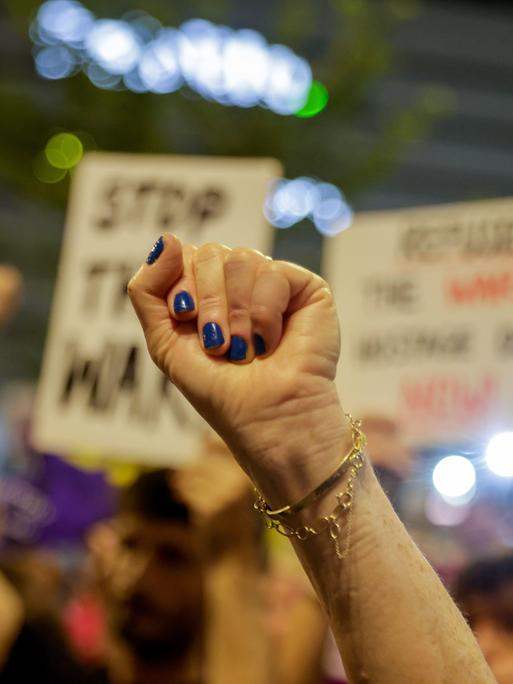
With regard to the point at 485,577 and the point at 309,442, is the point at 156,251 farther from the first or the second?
the point at 485,577

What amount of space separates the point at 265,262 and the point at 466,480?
97 cm

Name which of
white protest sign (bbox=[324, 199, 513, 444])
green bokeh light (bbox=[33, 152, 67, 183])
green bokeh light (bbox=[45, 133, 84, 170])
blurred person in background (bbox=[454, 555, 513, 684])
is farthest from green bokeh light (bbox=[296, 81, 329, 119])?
blurred person in background (bbox=[454, 555, 513, 684])

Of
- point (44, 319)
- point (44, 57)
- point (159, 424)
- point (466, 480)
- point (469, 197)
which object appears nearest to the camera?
point (466, 480)

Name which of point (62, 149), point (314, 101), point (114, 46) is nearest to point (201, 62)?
point (114, 46)

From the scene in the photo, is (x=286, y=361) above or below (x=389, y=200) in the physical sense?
below

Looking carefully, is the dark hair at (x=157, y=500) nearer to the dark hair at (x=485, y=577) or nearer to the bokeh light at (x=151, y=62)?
the dark hair at (x=485, y=577)

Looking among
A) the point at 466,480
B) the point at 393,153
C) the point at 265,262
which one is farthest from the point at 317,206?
the point at 265,262

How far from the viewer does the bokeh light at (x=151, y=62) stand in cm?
528

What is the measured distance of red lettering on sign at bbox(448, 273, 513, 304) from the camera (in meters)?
2.07

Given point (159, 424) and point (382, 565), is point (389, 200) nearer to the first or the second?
point (159, 424)

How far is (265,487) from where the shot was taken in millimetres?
966

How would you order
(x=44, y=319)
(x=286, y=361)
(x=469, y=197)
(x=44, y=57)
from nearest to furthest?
(x=286, y=361) → (x=44, y=57) → (x=469, y=197) → (x=44, y=319)

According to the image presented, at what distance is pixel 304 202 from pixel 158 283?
453cm

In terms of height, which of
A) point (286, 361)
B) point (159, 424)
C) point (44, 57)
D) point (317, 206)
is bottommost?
point (159, 424)
